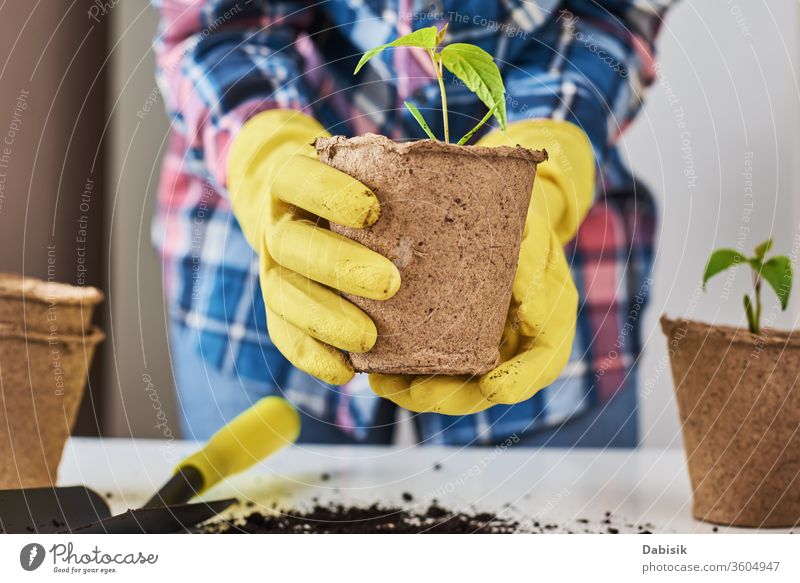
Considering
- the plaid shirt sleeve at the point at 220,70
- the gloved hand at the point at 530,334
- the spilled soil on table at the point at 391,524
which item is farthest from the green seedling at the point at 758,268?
the plaid shirt sleeve at the point at 220,70

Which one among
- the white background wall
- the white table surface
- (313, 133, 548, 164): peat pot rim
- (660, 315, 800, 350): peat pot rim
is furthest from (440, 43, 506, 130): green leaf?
the white background wall

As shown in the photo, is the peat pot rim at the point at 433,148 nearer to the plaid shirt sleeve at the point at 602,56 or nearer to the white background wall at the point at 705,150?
the plaid shirt sleeve at the point at 602,56

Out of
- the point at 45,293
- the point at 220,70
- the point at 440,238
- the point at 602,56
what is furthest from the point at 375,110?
the point at 440,238

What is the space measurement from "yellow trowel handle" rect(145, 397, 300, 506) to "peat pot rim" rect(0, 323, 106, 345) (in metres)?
0.18

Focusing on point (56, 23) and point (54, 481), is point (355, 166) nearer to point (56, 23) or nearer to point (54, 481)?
point (54, 481)

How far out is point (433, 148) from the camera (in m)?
0.49

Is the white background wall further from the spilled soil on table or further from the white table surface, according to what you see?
the spilled soil on table

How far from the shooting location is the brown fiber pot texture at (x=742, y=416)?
0.72m

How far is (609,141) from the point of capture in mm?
1111

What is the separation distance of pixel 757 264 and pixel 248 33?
0.70 m

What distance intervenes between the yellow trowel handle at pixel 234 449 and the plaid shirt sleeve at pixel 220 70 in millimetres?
296

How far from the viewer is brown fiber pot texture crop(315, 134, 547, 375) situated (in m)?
0.50
